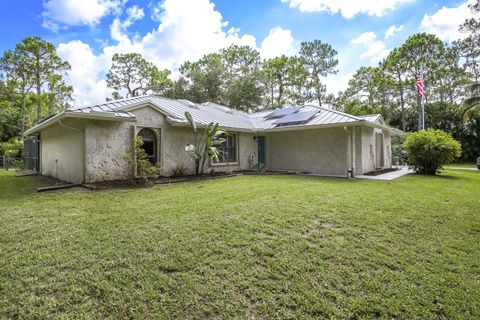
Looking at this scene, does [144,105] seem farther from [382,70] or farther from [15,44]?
[382,70]

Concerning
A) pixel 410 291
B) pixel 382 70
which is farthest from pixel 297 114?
pixel 382 70

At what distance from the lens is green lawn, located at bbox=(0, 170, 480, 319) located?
8.21 feet

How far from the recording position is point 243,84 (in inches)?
1166

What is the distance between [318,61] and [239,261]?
34.4m

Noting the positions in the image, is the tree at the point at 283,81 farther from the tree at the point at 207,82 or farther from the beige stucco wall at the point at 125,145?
the beige stucco wall at the point at 125,145

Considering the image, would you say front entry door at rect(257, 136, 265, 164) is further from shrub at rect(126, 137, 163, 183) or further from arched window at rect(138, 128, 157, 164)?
shrub at rect(126, 137, 163, 183)

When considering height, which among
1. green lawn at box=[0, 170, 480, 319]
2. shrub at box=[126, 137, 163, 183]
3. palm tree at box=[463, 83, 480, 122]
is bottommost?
green lawn at box=[0, 170, 480, 319]

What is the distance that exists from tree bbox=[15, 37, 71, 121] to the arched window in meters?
21.3

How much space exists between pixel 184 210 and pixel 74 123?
6.59 meters

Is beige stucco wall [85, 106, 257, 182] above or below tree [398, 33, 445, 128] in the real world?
below

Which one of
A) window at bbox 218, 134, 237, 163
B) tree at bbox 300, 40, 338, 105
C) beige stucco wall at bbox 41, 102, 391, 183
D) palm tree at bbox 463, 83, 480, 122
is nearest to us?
beige stucco wall at bbox 41, 102, 391, 183

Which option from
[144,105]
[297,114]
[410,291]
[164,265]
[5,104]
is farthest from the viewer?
[5,104]

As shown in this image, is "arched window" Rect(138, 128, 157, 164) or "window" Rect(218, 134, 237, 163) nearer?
"arched window" Rect(138, 128, 157, 164)

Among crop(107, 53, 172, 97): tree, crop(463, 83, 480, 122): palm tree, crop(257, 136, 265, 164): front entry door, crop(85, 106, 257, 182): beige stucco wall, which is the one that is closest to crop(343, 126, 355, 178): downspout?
crop(257, 136, 265, 164): front entry door
